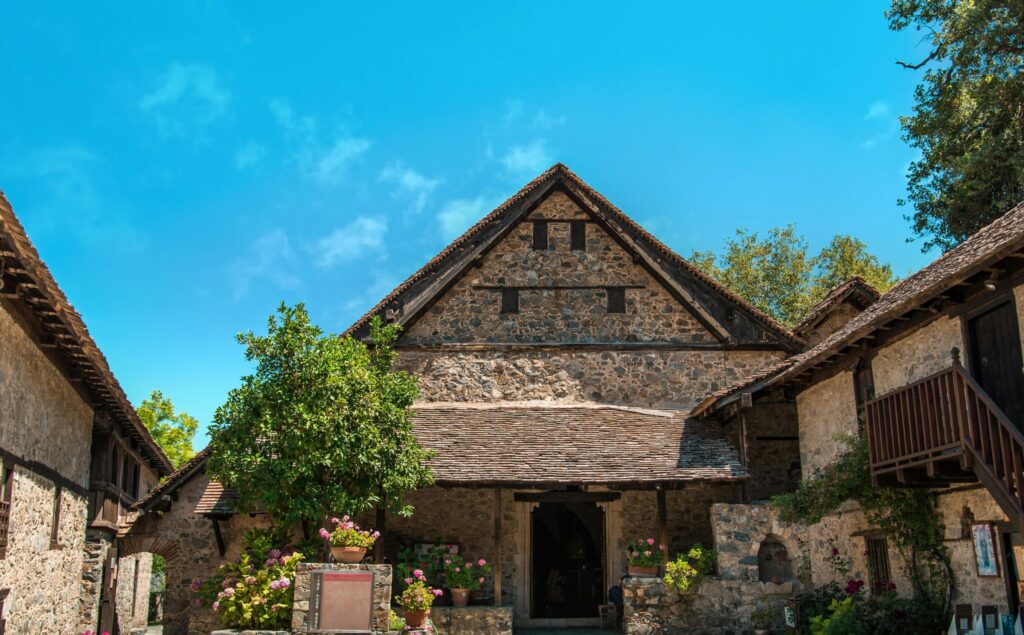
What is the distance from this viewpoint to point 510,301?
1941cm

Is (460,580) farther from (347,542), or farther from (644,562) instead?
(644,562)

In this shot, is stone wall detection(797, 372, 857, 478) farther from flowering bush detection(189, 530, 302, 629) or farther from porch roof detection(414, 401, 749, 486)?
flowering bush detection(189, 530, 302, 629)

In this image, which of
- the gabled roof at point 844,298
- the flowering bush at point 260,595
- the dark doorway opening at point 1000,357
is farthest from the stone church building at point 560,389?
the dark doorway opening at point 1000,357

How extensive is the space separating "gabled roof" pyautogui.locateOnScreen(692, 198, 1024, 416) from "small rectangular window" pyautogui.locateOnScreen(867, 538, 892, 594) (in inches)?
112

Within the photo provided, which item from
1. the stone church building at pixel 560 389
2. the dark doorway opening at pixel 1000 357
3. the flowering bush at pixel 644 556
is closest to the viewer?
the dark doorway opening at pixel 1000 357

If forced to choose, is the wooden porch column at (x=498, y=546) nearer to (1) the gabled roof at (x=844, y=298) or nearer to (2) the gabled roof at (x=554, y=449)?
(2) the gabled roof at (x=554, y=449)

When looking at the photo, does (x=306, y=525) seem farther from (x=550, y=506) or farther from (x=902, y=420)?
(x=902, y=420)

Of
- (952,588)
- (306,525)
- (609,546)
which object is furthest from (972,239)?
(306,525)

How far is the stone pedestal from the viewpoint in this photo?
13.5 meters

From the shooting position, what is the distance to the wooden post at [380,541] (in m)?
15.9

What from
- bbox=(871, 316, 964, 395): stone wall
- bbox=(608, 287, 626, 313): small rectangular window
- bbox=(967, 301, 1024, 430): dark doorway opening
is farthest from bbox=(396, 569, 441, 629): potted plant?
bbox=(967, 301, 1024, 430): dark doorway opening

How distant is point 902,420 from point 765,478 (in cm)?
662

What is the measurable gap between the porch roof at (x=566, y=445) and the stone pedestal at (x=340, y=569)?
2.54 metres

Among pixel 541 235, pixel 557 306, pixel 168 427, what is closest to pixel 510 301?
pixel 557 306
